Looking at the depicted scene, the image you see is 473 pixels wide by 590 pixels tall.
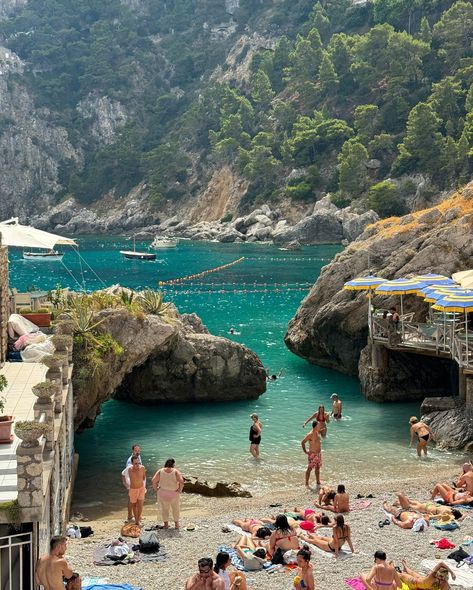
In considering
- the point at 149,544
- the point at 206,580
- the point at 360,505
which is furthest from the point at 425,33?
the point at 206,580

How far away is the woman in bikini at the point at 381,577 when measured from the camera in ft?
39.6

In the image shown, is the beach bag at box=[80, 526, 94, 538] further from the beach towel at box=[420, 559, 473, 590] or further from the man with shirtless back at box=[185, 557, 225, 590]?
the beach towel at box=[420, 559, 473, 590]

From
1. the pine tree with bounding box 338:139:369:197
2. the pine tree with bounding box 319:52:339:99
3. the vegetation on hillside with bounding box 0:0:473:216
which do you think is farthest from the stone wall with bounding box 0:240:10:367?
the pine tree with bounding box 319:52:339:99

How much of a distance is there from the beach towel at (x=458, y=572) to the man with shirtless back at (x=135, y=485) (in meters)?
6.01

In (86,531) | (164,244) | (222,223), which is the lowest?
(86,531)

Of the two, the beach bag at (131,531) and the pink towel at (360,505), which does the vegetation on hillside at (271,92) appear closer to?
the pink towel at (360,505)

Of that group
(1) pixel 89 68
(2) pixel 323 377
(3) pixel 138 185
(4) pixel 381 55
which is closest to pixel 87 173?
(3) pixel 138 185

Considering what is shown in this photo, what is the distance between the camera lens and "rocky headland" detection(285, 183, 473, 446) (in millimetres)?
29375

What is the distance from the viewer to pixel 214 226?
12900cm

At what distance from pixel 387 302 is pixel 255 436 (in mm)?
10465

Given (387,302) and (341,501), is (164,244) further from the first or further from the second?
(341,501)

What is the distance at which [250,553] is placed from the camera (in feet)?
45.6

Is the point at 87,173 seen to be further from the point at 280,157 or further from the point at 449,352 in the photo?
the point at 449,352

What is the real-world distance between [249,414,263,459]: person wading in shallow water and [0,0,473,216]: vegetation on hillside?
87.1m
